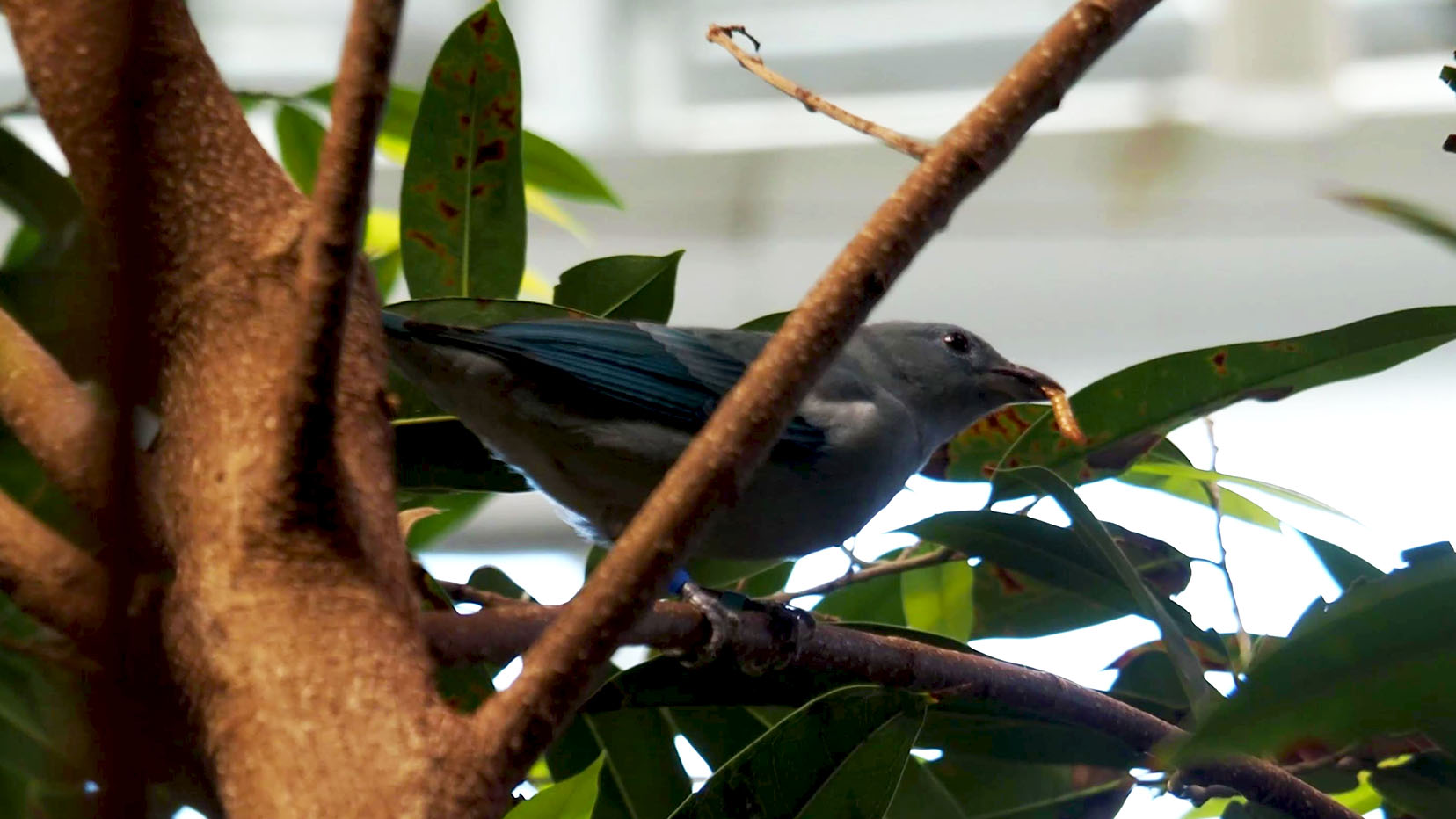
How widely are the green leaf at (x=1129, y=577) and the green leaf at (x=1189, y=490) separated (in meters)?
0.35

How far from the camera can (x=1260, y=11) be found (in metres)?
3.63

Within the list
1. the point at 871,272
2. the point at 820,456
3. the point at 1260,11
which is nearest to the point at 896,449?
the point at 820,456

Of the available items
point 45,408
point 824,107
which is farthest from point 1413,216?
point 45,408

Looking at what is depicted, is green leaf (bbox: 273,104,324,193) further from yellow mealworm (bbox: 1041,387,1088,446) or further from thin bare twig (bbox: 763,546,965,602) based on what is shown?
yellow mealworm (bbox: 1041,387,1088,446)

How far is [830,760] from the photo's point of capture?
107 cm

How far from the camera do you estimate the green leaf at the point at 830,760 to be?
1056 mm

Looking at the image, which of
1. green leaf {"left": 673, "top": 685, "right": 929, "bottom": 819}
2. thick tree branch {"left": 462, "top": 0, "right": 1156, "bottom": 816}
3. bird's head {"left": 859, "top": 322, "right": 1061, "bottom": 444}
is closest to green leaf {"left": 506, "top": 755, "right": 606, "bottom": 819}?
green leaf {"left": 673, "top": 685, "right": 929, "bottom": 819}

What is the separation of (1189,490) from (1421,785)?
524mm

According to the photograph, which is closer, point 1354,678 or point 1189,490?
point 1354,678

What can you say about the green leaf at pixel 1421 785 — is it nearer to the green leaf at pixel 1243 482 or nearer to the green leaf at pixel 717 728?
the green leaf at pixel 1243 482

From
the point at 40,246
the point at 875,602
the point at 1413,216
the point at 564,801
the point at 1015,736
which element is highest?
the point at 1413,216

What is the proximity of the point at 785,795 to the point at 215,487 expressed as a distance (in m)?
0.52

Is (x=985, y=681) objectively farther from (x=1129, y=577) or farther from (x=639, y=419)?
(x=639, y=419)

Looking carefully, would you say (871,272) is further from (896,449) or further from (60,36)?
(896,449)
